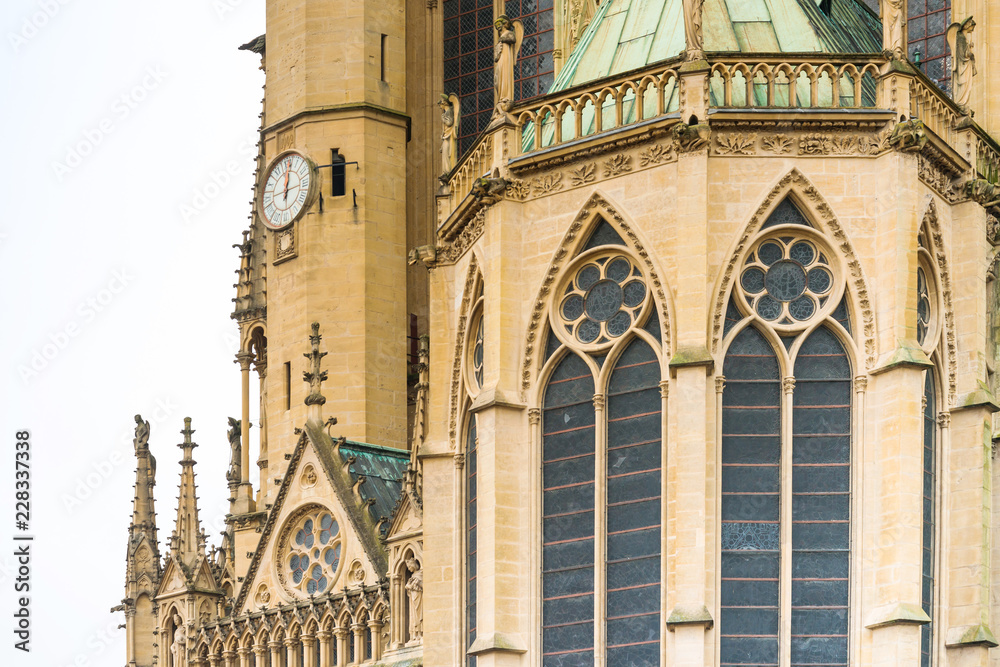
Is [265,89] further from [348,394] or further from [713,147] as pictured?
[713,147]

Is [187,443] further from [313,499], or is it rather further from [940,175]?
[940,175]

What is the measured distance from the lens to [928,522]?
40844 mm

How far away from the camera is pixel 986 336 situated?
4262 centimetres

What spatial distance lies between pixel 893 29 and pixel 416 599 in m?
13.3

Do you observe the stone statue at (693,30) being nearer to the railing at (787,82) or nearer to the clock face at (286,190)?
the railing at (787,82)

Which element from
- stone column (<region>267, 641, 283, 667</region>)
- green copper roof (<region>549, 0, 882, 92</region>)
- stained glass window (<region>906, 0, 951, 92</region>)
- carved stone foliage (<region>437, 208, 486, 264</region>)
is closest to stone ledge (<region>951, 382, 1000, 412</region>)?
green copper roof (<region>549, 0, 882, 92</region>)

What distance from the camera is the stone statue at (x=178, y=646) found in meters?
53.7

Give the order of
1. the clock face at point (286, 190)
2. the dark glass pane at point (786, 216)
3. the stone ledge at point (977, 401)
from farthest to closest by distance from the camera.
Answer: the clock face at point (286, 190), the stone ledge at point (977, 401), the dark glass pane at point (786, 216)

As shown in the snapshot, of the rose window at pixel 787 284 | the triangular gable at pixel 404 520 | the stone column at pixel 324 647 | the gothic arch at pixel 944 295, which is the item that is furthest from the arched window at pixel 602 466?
the stone column at pixel 324 647

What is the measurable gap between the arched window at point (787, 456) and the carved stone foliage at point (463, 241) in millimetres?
4611

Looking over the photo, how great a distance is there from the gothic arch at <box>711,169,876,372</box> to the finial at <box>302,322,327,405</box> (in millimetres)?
13457

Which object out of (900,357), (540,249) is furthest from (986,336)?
(540,249)

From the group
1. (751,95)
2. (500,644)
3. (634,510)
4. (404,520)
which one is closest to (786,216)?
(751,95)

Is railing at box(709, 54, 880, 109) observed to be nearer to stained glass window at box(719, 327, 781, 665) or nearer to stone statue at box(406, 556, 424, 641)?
stained glass window at box(719, 327, 781, 665)
